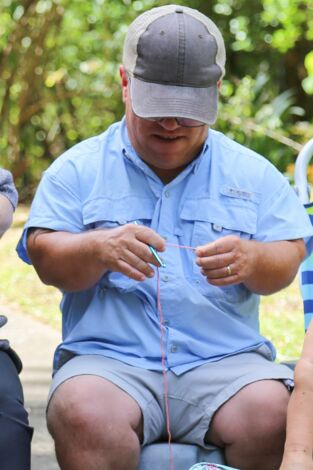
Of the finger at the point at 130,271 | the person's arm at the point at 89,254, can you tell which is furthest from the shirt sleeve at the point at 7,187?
the finger at the point at 130,271

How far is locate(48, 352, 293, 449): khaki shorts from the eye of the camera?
112 inches

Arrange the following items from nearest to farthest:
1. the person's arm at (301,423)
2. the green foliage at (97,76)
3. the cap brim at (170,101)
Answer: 1. the person's arm at (301,423)
2. the cap brim at (170,101)
3. the green foliage at (97,76)

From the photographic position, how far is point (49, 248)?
9.58 feet

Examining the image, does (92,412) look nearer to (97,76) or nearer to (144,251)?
(144,251)

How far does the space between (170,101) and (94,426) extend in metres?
0.91

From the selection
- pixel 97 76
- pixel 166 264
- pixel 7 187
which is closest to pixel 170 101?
pixel 166 264

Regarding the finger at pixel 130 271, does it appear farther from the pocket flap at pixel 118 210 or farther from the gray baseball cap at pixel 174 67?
the gray baseball cap at pixel 174 67

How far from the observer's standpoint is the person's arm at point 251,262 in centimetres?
280

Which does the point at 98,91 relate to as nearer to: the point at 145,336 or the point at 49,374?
the point at 49,374

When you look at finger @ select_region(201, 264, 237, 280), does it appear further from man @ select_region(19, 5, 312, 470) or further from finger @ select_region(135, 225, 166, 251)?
finger @ select_region(135, 225, 166, 251)

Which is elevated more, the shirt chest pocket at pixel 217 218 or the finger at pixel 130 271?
the shirt chest pocket at pixel 217 218

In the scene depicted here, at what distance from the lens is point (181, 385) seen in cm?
291

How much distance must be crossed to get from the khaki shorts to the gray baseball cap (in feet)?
2.29

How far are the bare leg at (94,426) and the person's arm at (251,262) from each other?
42 cm
